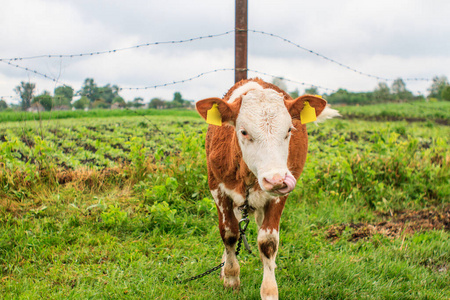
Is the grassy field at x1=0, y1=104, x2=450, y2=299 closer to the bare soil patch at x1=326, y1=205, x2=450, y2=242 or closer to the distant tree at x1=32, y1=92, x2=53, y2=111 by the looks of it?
the bare soil patch at x1=326, y1=205, x2=450, y2=242

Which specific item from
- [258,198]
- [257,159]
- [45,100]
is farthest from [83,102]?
[257,159]

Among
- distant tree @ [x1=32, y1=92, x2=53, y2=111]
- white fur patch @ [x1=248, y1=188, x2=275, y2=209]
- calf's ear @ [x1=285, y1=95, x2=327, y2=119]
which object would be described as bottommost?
white fur patch @ [x1=248, y1=188, x2=275, y2=209]

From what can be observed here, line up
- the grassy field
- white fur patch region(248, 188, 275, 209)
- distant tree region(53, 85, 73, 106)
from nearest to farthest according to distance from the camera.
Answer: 1. white fur patch region(248, 188, 275, 209)
2. the grassy field
3. distant tree region(53, 85, 73, 106)

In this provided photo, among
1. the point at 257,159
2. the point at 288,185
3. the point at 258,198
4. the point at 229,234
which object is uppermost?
the point at 257,159

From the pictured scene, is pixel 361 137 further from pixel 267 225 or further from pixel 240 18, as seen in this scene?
pixel 267 225

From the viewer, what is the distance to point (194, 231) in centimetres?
430

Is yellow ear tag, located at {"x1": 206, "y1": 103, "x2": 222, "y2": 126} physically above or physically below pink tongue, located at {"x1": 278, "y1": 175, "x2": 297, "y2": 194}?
above

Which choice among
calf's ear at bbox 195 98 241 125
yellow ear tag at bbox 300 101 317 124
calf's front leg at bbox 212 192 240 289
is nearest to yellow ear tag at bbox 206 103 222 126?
calf's ear at bbox 195 98 241 125

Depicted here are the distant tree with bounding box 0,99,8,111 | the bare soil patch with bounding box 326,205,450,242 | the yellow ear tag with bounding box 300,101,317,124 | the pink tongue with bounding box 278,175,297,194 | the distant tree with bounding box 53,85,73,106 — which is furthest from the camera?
the distant tree with bounding box 0,99,8,111

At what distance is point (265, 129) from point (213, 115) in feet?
1.43

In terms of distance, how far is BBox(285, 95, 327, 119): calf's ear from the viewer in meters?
2.69

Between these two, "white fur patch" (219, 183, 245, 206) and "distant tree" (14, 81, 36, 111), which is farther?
"distant tree" (14, 81, 36, 111)

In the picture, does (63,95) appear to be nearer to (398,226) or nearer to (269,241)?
(269,241)

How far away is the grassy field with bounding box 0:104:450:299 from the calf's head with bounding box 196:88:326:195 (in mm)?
1352
